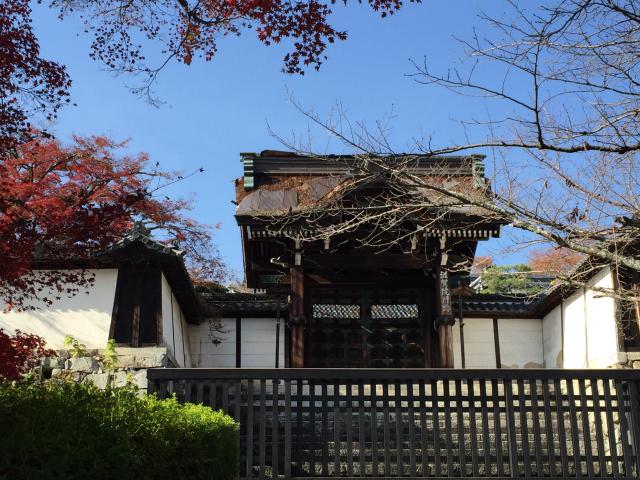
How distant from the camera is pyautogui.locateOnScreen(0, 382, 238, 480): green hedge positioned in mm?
3471

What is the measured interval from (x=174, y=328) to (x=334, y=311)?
372 centimetres

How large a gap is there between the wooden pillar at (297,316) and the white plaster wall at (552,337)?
6.41 meters

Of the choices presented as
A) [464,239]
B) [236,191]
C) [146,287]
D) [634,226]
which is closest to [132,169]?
[236,191]

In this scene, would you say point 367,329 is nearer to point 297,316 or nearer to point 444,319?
point 444,319

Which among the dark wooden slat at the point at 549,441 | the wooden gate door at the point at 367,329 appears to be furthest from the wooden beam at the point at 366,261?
the dark wooden slat at the point at 549,441

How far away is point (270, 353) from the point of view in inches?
667

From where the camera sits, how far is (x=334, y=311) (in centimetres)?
1623

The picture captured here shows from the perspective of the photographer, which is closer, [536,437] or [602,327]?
[536,437]

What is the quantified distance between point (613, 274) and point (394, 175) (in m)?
8.00

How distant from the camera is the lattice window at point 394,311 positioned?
635 inches

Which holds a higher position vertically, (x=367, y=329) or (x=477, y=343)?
(x=367, y=329)

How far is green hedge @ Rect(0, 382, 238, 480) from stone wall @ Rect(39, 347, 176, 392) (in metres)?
7.54

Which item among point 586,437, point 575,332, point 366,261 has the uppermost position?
point 366,261

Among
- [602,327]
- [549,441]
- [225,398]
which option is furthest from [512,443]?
[602,327]
